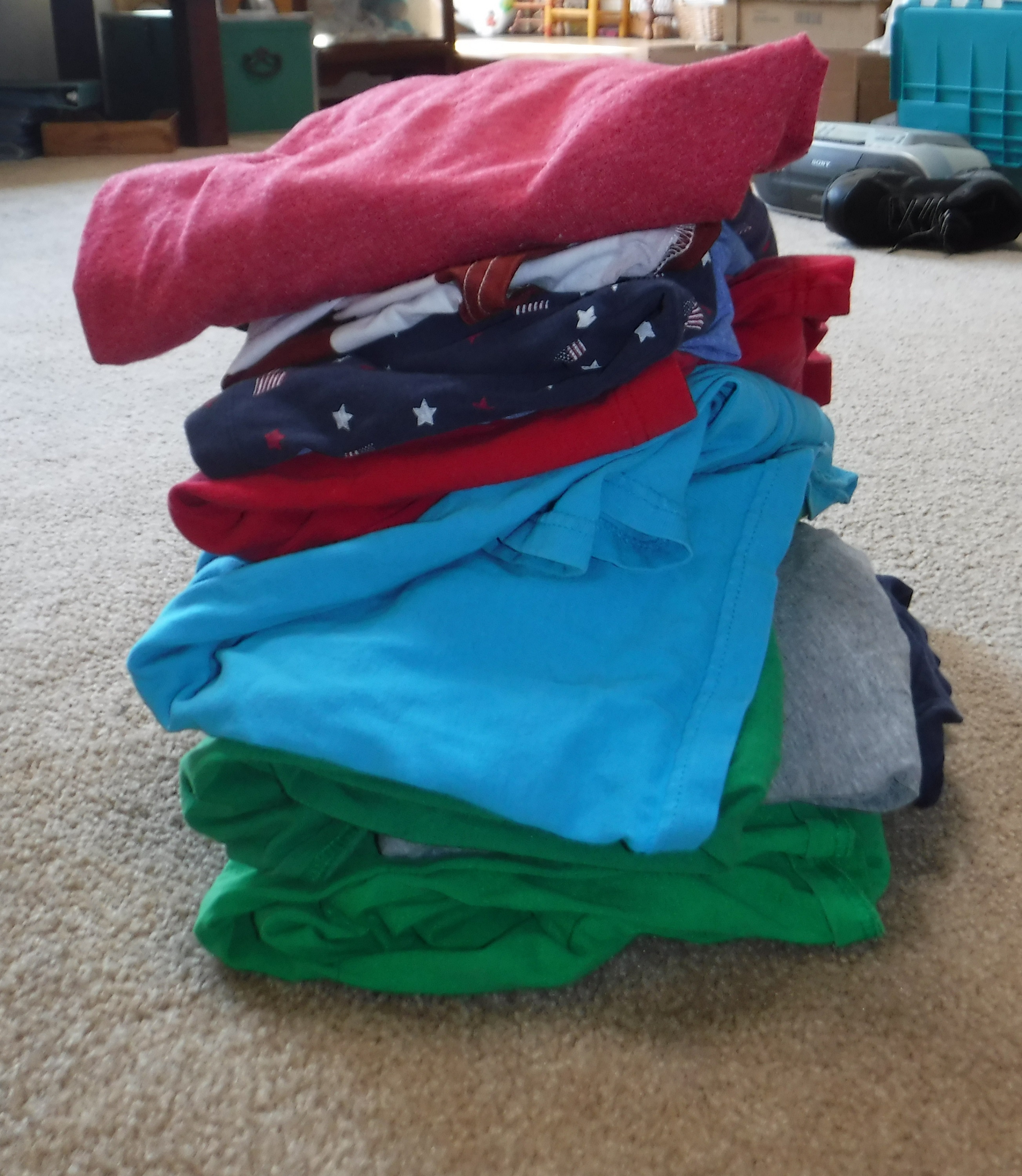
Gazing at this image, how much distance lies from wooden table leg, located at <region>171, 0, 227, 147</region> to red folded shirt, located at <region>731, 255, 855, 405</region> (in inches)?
91.9

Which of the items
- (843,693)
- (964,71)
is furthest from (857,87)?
(843,693)

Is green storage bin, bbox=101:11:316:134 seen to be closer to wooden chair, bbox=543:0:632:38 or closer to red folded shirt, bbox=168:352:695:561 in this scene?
wooden chair, bbox=543:0:632:38

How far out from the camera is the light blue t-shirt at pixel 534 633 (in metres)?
0.50

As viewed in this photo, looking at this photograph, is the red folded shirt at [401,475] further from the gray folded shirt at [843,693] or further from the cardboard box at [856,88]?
the cardboard box at [856,88]

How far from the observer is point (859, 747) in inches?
21.5

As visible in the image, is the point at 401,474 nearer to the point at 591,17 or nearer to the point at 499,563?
the point at 499,563

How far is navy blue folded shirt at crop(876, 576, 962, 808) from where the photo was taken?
62 centimetres

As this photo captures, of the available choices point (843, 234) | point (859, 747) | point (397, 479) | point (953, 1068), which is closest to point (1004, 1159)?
point (953, 1068)

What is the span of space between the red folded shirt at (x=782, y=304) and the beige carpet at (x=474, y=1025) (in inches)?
10.4

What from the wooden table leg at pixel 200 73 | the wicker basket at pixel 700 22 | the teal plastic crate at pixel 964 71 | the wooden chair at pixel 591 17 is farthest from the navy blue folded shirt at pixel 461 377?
the wooden chair at pixel 591 17

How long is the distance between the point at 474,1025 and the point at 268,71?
2785 mm

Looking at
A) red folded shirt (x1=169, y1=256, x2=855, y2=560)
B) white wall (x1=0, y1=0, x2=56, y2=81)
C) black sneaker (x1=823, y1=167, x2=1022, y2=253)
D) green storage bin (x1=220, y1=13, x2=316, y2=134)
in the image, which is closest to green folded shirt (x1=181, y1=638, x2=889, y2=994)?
red folded shirt (x1=169, y1=256, x2=855, y2=560)

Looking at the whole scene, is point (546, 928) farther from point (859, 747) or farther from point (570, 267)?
point (570, 267)

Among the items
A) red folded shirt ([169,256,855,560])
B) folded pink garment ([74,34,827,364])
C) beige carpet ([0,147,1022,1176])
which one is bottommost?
beige carpet ([0,147,1022,1176])
